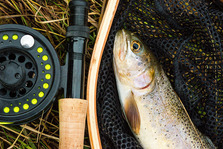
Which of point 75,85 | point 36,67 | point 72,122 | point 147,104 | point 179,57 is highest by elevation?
point 179,57

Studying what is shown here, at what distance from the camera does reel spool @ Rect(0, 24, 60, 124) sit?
1579 mm

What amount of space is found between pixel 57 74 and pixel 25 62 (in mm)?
219

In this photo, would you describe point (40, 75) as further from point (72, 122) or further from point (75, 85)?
point (72, 122)

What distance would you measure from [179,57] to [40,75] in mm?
1017

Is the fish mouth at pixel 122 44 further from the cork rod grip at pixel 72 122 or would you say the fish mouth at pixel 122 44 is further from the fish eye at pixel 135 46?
the cork rod grip at pixel 72 122

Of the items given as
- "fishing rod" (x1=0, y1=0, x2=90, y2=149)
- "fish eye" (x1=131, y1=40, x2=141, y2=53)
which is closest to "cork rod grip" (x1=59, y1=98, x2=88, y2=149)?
"fishing rod" (x1=0, y1=0, x2=90, y2=149)

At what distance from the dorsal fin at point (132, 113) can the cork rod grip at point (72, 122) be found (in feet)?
1.35

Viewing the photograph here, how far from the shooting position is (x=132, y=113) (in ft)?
6.10

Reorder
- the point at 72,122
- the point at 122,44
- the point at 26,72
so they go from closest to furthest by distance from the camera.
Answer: the point at 72,122 → the point at 26,72 → the point at 122,44

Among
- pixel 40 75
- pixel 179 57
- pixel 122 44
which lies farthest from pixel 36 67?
pixel 179 57

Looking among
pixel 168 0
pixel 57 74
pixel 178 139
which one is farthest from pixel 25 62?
pixel 178 139

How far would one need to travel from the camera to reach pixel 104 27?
1682 millimetres

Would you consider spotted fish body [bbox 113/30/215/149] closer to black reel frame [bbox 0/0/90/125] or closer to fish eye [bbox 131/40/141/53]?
fish eye [bbox 131/40/141/53]

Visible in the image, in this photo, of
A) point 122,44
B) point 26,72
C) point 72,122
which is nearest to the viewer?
point 72,122
